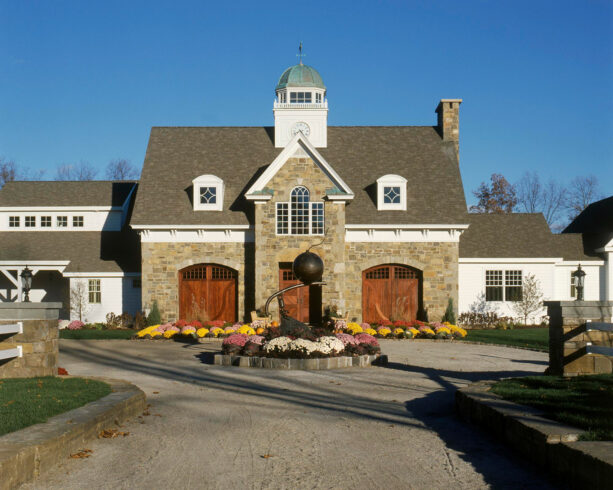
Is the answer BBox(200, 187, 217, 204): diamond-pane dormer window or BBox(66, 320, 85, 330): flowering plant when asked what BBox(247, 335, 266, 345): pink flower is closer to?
BBox(200, 187, 217, 204): diamond-pane dormer window

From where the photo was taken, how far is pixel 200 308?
2733 centimetres

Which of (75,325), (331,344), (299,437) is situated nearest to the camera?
(299,437)

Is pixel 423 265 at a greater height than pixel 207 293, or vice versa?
pixel 423 265

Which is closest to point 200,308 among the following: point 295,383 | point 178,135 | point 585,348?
point 178,135

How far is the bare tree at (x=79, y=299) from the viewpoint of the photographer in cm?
2859

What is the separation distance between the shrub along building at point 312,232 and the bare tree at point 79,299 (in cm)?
51

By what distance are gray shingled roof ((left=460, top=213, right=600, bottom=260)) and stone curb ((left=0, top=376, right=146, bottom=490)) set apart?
23249 millimetres

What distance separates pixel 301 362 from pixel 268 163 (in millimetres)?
16126

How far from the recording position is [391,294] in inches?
1074

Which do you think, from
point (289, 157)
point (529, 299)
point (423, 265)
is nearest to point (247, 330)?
point (289, 157)

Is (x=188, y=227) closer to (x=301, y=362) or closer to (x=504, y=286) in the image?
(x=301, y=362)

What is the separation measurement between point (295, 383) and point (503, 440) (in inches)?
218

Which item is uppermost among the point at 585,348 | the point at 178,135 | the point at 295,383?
the point at 178,135

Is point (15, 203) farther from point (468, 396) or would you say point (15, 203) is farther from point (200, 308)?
point (468, 396)
